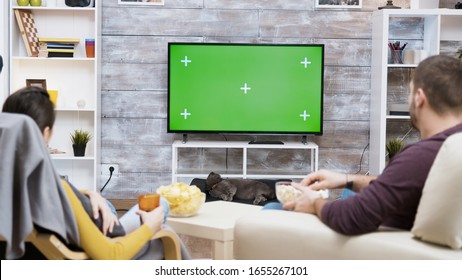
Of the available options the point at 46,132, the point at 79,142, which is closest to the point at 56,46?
the point at 79,142

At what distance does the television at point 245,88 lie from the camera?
5.92 m

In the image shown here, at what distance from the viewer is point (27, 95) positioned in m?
Answer: 2.33

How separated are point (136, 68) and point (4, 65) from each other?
104 centimetres

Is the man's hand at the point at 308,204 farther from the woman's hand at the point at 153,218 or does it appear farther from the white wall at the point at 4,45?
the white wall at the point at 4,45

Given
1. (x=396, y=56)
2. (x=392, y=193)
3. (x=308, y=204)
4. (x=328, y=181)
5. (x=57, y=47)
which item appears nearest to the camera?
(x=392, y=193)

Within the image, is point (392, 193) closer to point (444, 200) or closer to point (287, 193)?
point (444, 200)

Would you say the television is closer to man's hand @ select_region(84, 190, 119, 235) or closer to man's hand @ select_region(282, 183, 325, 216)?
man's hand @ select_region(282, 183, 325, 216)

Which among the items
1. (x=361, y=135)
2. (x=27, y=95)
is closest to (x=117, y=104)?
(x=361, y=135)

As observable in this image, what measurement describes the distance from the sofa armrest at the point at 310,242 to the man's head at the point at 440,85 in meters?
0.43

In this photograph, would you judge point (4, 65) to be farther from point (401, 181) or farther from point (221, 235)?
point (401, 181)

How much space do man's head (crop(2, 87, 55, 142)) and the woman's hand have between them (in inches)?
18.9

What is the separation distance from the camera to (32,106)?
232 centimetres

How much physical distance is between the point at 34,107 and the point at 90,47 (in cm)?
362

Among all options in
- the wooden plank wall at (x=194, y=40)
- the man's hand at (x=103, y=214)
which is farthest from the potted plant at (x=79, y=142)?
the man's hand at (x=103, y=214)
